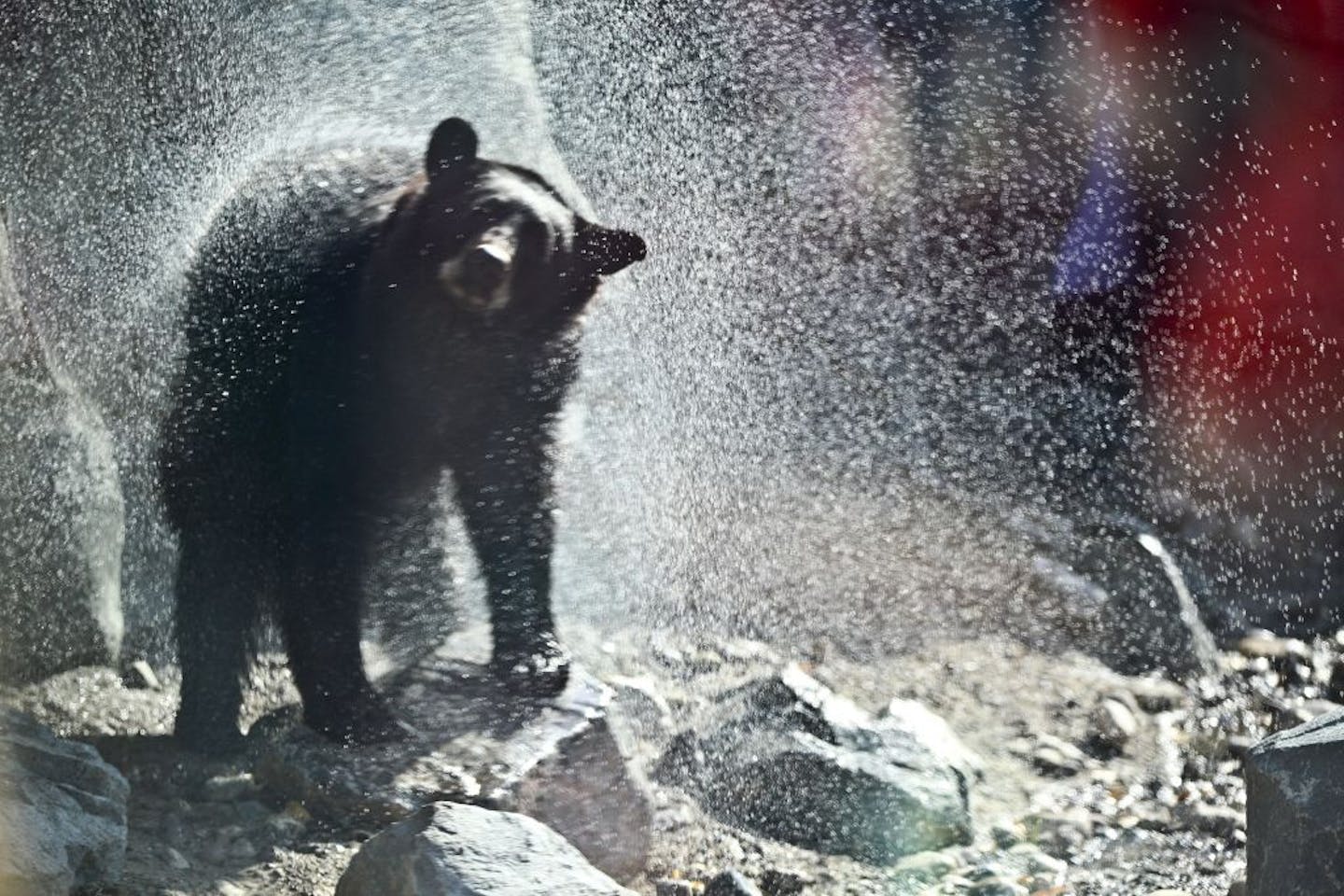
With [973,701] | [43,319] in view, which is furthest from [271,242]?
[973,701]

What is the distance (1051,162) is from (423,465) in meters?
3.73

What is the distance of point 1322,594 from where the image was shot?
5.17 meters

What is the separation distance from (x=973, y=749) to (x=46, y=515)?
233 centimetres

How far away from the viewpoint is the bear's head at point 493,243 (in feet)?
12.1

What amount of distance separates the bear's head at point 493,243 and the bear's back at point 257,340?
102mm

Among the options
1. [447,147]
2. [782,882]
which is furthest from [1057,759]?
[447,147]

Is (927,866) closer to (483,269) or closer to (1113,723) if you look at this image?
(1113,723)

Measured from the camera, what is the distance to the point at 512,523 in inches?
148

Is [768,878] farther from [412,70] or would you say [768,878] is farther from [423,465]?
[412,70]

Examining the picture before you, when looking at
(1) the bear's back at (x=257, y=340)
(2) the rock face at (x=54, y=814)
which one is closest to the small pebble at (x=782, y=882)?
(2) the rock face at (x=54, y=814)

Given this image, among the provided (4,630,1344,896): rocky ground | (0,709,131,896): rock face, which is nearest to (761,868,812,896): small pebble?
(4,630,1344,896): rocky ground

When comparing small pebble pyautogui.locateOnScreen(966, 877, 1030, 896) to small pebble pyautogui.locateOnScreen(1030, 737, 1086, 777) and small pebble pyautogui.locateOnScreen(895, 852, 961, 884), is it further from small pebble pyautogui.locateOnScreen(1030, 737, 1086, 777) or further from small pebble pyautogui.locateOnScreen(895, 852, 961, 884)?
small pebble pyautogui.locateOnScreen(1030, 737, 1086, 777)

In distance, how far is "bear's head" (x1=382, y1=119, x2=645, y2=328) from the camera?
3695 mm

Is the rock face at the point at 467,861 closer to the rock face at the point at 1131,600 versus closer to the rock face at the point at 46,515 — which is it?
the rock face at the point at 46,515
